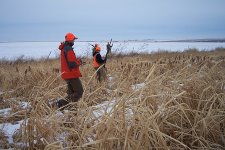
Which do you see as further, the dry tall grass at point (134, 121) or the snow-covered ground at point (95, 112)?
the snow-covered ground at point (95, 112)

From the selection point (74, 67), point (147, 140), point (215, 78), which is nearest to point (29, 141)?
point (147, 140)

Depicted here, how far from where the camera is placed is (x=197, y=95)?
3652 millimetres

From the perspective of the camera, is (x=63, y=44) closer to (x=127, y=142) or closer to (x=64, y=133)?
(x=64, y=133)

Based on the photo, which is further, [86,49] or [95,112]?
[86,49]

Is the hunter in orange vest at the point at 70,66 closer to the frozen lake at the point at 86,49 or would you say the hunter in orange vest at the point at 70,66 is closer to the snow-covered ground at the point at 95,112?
the frozen lake at the point at 86,49

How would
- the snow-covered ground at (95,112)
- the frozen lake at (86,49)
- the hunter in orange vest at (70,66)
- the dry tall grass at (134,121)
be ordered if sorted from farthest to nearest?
the frozen lake at (86,49), the hunter in orange vest at (70,66), the snow-covered ground at (95,112), the dry tall grass at (134,121)

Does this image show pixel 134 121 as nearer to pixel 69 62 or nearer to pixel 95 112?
pixel 95 112

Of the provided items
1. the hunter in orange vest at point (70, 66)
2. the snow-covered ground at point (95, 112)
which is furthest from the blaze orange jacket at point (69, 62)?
the snow-covered ground at point (95, 112)

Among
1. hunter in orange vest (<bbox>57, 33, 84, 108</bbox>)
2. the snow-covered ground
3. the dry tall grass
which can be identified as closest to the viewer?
the dry tall grass

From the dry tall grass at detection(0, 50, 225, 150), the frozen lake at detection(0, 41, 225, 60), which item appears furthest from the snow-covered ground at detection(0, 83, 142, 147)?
the frozen lake at detection(0, 41, 225, 60)

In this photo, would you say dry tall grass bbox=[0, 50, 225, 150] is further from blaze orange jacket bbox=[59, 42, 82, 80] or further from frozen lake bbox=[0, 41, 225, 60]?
blaze orange jacket bbox=[59, 42, 82, 80]

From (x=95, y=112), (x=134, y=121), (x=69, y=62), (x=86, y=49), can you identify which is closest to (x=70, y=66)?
(x=69, y=62)

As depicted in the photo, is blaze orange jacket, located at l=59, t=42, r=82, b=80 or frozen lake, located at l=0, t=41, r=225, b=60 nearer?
blaze orange jacket, located at l=59, t=42, r=82, b=80

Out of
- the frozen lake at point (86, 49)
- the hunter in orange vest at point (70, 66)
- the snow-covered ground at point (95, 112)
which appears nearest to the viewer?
the snow-covered ground at point (95, 112)
